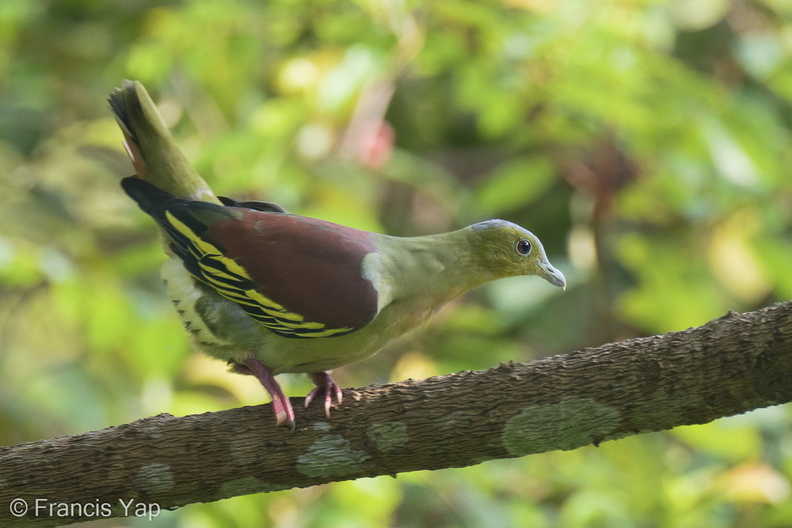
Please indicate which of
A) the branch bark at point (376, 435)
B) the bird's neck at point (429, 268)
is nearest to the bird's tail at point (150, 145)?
the bird's neck at point (429, 268)

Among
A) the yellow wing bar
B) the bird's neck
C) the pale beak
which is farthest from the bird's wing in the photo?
the pale beak

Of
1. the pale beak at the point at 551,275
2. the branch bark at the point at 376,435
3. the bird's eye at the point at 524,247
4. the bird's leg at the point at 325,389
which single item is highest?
the bird's eye at the point at 524,247

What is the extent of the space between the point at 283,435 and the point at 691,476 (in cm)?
324

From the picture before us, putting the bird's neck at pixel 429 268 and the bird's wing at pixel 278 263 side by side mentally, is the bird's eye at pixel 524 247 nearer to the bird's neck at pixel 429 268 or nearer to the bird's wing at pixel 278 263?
the bird's neck at pixel 429 268

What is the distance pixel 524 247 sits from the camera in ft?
11.5

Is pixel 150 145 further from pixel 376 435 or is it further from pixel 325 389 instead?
pixel 376 435

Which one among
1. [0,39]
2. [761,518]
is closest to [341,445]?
[761,518]

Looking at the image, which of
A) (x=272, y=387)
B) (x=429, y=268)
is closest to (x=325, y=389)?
(x=272, y=387)

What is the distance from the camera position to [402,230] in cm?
721

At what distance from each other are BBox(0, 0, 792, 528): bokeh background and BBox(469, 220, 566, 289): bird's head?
1.37 m

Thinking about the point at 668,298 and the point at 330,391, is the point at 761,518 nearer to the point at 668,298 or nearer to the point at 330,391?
the point at 668,298

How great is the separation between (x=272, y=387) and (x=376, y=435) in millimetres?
489

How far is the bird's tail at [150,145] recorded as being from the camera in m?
3.72

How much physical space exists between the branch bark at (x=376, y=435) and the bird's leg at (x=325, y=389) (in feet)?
0.21
